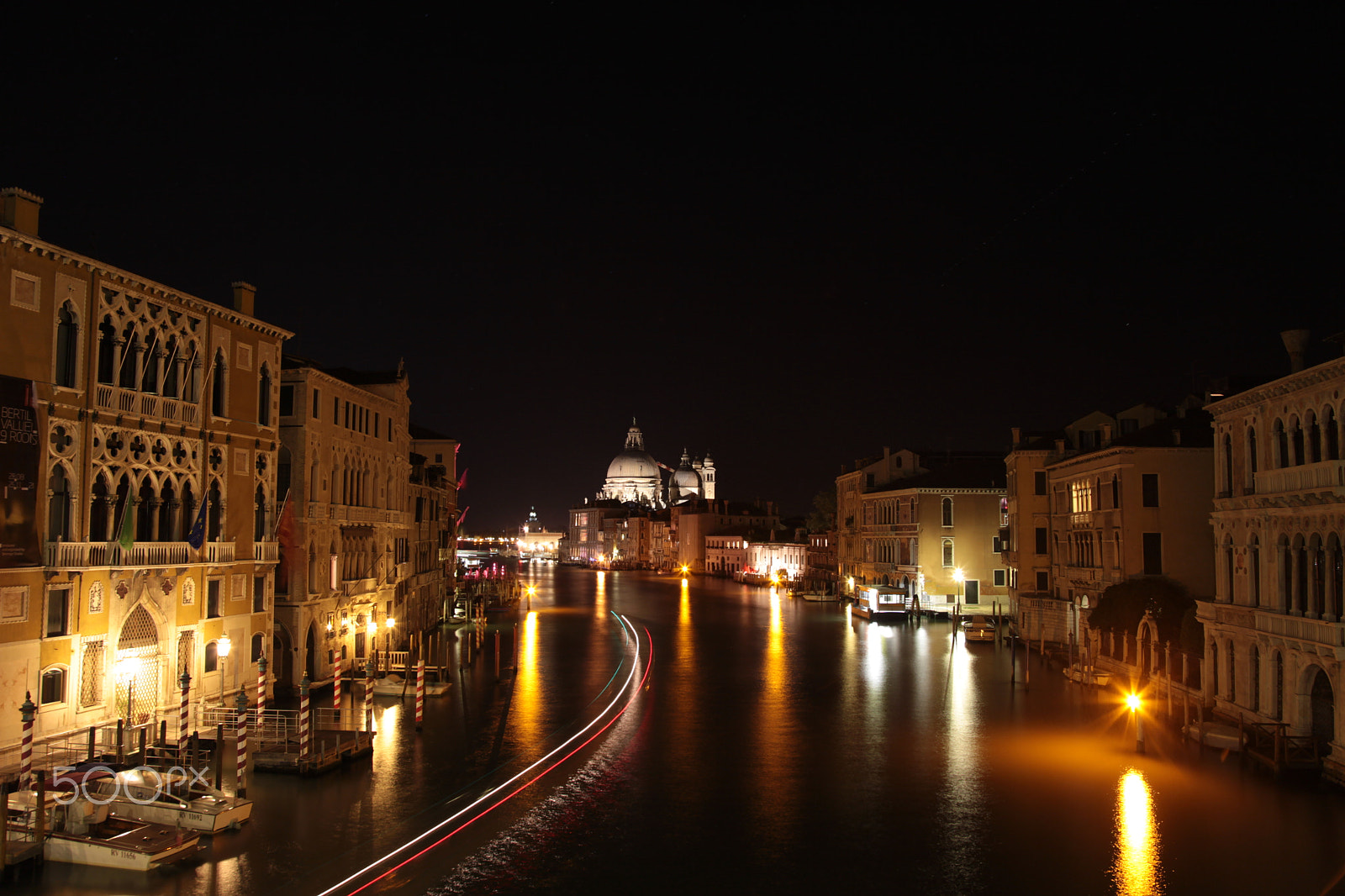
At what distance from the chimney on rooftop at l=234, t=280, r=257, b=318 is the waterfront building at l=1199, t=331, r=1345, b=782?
87.0 ft

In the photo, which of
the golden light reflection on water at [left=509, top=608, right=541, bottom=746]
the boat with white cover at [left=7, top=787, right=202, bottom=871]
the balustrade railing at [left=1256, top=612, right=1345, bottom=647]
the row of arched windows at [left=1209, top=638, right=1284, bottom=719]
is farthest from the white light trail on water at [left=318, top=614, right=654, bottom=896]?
the balustrade railing at [left=1256, top=612, right=1345, bottom=647]

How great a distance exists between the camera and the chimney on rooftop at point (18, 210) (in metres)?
20.2

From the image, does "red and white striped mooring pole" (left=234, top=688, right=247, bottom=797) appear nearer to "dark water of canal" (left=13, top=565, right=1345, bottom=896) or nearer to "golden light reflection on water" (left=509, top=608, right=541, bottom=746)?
"dark water of canal" (left=13, top=565, right=1345, bottom=896)

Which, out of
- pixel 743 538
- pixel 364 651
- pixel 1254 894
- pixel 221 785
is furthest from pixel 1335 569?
pixel 743 538

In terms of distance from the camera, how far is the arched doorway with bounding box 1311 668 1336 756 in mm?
21925

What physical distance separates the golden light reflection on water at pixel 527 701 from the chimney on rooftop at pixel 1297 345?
20.8m

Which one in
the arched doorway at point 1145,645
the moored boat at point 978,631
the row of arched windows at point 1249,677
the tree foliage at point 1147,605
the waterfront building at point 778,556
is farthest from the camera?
the waterfront building at point 778,556

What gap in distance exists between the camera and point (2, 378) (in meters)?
19.5

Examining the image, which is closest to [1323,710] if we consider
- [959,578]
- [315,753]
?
[315,753]

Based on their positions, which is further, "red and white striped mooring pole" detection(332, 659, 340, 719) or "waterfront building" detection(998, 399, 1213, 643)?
"waterfront building" detection(998, 399, 1213, 643)

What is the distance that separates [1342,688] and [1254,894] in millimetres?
8107

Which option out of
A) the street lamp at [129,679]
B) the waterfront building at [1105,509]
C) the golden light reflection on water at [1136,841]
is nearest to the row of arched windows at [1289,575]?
the golden light reflection on water at [1136,841]

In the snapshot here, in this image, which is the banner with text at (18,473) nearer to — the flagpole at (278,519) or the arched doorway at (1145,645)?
the flagpole at (278,519)

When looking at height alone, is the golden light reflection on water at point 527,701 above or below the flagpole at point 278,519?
below
